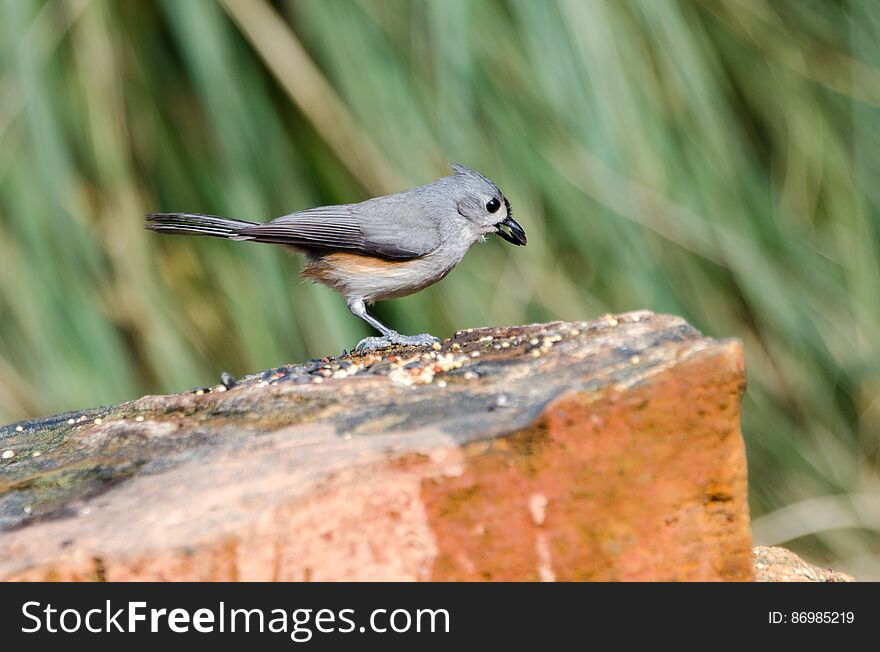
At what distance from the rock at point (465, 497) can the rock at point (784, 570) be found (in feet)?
1.62

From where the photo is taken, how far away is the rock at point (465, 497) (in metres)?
1.68

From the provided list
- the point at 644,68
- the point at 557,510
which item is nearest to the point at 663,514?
the point at 557,510

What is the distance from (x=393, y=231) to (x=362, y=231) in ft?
0.29

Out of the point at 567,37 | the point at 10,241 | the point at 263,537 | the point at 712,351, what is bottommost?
the point at 263,537

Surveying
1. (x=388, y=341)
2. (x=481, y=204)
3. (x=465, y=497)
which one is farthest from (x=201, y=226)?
(x=465, y=497)

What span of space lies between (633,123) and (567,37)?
12.4 inches

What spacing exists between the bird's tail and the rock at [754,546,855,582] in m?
1.55

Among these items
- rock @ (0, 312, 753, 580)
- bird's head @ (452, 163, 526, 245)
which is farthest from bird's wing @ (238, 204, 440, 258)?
rock @ (0, 312, 753, 580)

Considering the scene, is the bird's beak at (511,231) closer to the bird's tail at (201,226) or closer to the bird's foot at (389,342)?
the bird's foot at (389,342)

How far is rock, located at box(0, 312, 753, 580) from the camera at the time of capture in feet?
5.51

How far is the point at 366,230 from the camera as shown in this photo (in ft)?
10.3

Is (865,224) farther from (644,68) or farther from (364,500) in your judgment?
(364,500)

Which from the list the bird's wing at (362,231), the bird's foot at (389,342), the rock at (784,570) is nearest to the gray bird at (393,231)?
the bird's wing at (362,231)

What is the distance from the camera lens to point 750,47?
3.59 meters
